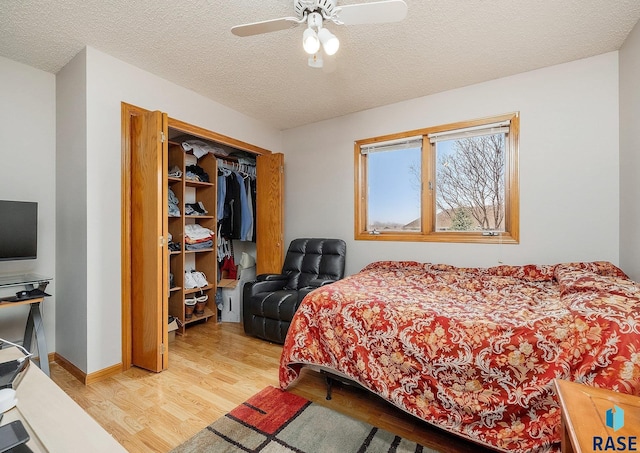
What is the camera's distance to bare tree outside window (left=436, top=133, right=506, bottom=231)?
2736 mm

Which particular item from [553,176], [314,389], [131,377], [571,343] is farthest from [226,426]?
[553,176]

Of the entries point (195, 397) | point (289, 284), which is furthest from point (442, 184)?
point (195, 397)

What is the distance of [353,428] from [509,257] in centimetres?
204

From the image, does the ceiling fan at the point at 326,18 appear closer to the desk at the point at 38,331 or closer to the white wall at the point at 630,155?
the white wall at the point at 630,155

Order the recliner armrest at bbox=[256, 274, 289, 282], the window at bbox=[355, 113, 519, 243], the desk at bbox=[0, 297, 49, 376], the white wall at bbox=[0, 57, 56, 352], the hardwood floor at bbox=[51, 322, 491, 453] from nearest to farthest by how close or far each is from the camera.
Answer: the hardwood floor at bbox=[51, 322, 491, 453]
the desk at bbox=[0, 297, 49, 376]
the white wall at bbox=[0, 57, 56, 352]
the window at bbox=[355, 113, 519, 243]
the recliner armrest at bbox=[256, 274, 289, 282]

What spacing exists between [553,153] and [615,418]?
237cm

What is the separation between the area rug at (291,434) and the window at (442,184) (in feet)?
6.29

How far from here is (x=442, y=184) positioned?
2988mm

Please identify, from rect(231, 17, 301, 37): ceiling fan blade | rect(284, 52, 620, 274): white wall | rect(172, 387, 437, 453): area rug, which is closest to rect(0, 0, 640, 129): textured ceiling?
rect(284, 52, 620, 274): white wall

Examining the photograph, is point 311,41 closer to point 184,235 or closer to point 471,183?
point 471,183

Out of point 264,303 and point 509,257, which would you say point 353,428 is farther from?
point 509,257

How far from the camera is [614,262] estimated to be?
2.25 metres

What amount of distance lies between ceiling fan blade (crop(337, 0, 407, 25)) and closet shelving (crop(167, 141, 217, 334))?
2.51 metres

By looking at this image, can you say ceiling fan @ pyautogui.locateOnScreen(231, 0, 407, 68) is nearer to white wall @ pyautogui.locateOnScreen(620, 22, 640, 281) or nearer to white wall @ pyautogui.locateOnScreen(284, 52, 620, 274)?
white wall @ pyautogui.locateOnScreen(284, 52, 620, 274)
